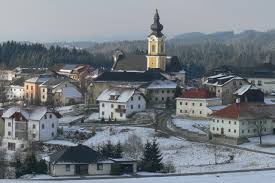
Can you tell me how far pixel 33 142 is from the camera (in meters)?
45.3

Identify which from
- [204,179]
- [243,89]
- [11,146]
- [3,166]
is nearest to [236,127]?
[243,89]

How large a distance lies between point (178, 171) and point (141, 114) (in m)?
17.1

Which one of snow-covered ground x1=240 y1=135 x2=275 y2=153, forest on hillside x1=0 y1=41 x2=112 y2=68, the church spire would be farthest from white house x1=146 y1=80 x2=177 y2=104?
forest on hillside x1=0 y1=41 x2=112 y2=68

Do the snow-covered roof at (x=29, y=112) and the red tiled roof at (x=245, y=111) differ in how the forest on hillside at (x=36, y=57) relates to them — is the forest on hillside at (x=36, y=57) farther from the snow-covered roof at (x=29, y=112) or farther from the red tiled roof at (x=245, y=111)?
the red tiled roof at (x=245, y=111)

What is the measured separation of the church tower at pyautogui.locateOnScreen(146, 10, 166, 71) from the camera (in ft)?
236

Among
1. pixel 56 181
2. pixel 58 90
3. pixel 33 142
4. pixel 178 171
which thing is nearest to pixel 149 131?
pixel 33 142

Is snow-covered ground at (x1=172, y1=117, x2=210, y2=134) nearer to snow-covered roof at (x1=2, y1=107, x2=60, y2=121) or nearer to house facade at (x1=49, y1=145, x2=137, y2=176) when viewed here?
snow-covered roof at (x1=2, y1=107, x2=60, y2=121)

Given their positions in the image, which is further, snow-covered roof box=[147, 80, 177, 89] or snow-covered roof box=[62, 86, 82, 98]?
snow-covered roof box=[62, 86, 82, 98]

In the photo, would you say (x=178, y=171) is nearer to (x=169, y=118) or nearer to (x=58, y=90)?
(x=169, y=118)

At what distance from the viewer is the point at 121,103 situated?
53.2m

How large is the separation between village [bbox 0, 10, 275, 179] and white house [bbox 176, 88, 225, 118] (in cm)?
7

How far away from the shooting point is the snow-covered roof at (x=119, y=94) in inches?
2106

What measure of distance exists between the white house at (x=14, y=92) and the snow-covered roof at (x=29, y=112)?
76.5 ft

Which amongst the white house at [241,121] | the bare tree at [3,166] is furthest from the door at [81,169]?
the white house at [241,121]
